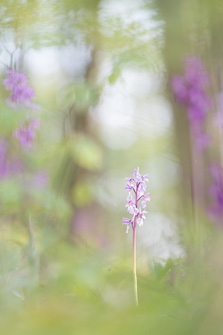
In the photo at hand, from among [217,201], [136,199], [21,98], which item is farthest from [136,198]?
[21,98]

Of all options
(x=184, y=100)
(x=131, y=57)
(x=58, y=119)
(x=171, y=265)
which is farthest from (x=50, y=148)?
(x=171, y=265)

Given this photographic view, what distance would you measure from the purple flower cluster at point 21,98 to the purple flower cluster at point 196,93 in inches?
25.1

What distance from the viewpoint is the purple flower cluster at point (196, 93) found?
1.50 metres

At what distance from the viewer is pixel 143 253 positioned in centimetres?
110

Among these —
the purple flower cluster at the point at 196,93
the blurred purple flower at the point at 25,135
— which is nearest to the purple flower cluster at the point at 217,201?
the purple flower cluster at the point at 196,93

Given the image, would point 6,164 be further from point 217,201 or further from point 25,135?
point 217,201

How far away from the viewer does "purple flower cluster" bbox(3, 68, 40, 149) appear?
45.4 inches

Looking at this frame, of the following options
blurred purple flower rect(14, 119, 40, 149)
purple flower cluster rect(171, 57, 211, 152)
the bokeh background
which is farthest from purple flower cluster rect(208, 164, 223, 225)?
blurred purple flower rect(14, 119, 40, 149)

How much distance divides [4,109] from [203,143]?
817 mm

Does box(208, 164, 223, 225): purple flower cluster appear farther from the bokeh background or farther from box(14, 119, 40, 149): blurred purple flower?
box(14, 119, 40, 149): blurred purple flower

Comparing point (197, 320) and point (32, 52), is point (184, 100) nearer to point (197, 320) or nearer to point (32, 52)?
point (32, 52)

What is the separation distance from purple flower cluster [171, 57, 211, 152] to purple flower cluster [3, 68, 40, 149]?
0.64 meters

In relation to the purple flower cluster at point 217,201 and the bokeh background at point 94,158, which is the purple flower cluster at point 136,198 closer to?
the bokeh background at point 94,158

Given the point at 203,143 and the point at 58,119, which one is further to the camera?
the point at 58,119
